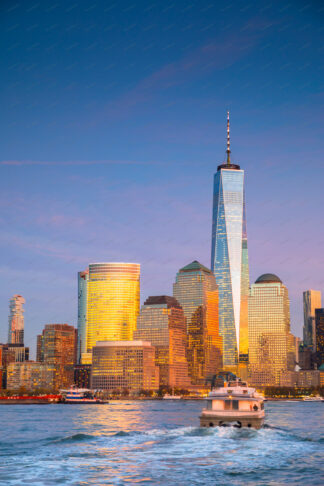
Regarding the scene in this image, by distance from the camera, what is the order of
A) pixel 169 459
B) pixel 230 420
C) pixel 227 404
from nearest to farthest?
pixel 169 459
pixel 230 420
pixel 227 404

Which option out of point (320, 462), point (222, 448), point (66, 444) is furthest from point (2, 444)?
point (320, 462)

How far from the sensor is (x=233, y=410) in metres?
86.8

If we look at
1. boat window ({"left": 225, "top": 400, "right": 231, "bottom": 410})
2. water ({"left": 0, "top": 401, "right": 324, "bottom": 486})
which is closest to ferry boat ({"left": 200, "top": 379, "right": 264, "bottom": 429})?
boat window ({"left": 225, "top": 400, "right": 231, "bottom": 410})

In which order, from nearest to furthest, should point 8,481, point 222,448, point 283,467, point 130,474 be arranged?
point 8,481, point 130,474, point 283,467, point 222,448

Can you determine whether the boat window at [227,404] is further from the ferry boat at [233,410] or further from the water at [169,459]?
the water at [169,459]

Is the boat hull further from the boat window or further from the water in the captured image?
the boat window

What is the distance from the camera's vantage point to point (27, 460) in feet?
Answer: 204

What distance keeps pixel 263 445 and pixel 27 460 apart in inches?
1012

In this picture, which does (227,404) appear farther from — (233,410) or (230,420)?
(230,420)

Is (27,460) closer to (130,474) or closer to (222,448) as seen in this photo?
(130,474)

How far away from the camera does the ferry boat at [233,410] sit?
85.0 m

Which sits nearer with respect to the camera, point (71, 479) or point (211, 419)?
point (71, 479)

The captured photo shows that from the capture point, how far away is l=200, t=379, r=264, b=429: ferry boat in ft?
279

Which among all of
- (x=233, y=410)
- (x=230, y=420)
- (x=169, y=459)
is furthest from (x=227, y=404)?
(x=169, y=459)
